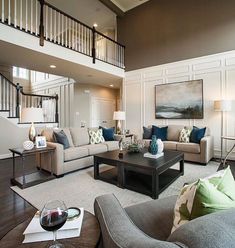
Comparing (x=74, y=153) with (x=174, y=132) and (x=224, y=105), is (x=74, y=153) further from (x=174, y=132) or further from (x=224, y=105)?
(x=224, y=105)

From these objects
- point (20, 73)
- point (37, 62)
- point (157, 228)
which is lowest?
point (157, 228)

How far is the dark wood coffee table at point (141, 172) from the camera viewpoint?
2604 millimetres

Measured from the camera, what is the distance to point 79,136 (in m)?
4.33

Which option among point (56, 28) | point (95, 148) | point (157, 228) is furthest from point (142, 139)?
point (157, 228)

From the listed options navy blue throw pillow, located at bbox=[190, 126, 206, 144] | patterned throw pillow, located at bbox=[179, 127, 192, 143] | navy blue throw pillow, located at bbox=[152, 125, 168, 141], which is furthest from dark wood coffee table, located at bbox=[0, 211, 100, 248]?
navy blue throw pillow, located at bbox=[152, 125, 168, 141]

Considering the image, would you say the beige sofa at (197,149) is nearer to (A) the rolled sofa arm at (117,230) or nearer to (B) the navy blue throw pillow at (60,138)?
(B) the navy blue throw pillow at (60,138)

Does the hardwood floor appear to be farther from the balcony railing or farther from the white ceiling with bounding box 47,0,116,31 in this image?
the white ceiling with bounding box 47,0,116,31

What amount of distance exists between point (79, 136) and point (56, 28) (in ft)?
12.3

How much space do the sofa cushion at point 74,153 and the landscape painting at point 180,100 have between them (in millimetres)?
3120

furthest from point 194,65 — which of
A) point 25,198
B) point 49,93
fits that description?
point 49,93

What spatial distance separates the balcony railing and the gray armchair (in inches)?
162

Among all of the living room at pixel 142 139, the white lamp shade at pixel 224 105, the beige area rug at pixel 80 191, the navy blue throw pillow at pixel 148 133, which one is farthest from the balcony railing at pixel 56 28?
the white lamp shade at pixel 224 105

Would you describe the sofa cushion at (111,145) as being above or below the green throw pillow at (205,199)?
below

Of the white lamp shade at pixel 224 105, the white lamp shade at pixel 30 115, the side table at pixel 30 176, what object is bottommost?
the side table at pixel 30 176
